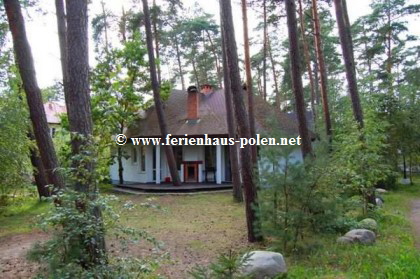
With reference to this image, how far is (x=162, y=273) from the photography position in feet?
17.8

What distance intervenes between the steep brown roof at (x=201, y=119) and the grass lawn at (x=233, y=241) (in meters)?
5.12

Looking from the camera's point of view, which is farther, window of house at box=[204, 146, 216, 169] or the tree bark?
window of house at box=[204, 146, 216, 169]

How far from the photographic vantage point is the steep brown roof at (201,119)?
1717 centimetres

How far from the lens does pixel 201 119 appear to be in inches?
709

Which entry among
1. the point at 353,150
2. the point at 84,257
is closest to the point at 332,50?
the point at 353,150

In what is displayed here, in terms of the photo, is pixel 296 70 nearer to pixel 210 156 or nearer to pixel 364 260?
pixel 364 260

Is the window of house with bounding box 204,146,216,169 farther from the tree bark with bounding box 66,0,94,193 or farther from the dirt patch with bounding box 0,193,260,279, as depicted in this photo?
the tree bark with bounding box 66,0,94,193

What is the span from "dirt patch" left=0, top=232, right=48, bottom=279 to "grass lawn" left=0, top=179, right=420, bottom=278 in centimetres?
42

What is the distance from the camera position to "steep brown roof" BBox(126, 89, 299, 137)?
1717 centimetres

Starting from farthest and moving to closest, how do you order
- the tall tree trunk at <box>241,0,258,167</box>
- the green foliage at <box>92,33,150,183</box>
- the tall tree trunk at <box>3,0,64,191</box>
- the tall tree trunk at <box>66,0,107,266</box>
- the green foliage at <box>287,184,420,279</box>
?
the green foliage at <box>92,33,150,183</box> → the tall tree trunk at <box>241,0,258,167</box> → the tall tree trunk at <box>3,0,64,191</box> → the green foliage at <box>287,184,420,279</box> → the tall tree trunk at <box>66,0,107,266</box>

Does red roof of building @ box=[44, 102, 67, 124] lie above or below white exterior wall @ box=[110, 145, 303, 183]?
above

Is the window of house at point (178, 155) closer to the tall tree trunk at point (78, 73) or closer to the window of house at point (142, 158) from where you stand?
the window of house at point (142, 158)

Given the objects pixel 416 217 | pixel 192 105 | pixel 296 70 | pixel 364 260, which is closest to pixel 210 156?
pixel 192 105

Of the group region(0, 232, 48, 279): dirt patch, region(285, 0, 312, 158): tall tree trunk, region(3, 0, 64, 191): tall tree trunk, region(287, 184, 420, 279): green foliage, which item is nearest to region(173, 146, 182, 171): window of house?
region(0, 232, 48, 279): dirt patch
